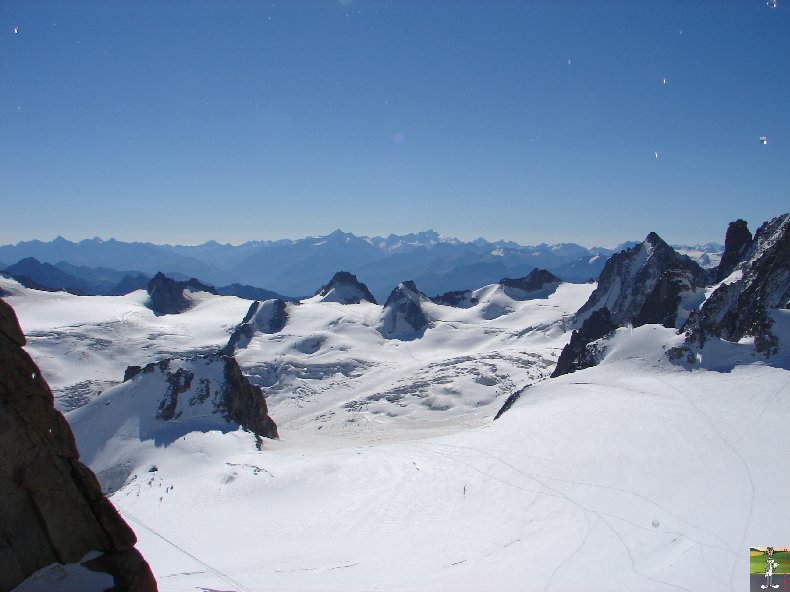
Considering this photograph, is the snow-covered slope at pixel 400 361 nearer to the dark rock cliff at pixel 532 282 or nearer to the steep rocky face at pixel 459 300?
the steep rocky face at pixel 459 300

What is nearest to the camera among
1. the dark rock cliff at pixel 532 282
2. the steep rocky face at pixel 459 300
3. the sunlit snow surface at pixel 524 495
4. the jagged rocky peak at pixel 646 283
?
the sunlit snow surface at pixel 524 495

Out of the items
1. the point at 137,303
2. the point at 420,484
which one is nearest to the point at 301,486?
the point at 420,484

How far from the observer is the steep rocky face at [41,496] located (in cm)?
946

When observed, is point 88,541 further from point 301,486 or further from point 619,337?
point 619,337

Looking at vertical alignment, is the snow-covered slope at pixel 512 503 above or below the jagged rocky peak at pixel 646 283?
below

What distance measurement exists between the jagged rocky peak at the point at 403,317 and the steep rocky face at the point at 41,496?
132 m

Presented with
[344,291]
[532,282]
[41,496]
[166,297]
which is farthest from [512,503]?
[166,297]

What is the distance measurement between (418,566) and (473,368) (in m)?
89.5

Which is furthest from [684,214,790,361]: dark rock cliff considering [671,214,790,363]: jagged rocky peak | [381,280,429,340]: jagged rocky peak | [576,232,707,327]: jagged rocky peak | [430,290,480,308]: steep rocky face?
[430,290,480,308]: steep rocky face

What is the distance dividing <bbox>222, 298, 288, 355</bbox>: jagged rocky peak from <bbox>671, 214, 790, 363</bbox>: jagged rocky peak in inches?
4129

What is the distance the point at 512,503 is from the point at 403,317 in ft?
416

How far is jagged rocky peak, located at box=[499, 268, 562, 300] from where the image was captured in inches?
6924

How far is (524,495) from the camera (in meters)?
23.1

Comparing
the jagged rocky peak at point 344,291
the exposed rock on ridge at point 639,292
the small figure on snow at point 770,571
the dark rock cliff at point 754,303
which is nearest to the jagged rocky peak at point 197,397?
the small figure on snow at point 770,571
